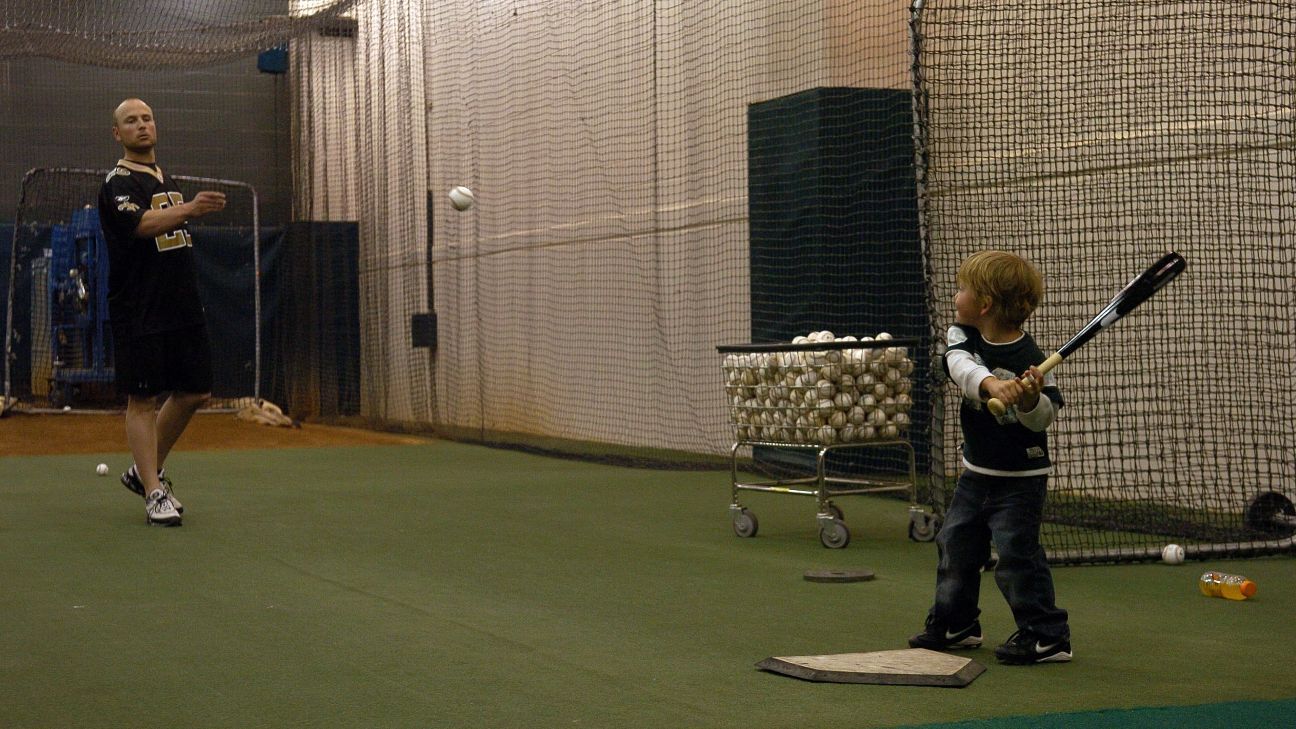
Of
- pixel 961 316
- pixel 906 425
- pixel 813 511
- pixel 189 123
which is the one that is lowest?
pixel 813 511

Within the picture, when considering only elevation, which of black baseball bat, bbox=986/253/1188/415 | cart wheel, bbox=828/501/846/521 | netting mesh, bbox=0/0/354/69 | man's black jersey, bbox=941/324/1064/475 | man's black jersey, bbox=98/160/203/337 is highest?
netting mesh, bbox=0/0/354/69

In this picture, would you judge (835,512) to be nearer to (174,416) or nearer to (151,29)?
(174,416)

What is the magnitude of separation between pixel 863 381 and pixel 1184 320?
5.39 feet

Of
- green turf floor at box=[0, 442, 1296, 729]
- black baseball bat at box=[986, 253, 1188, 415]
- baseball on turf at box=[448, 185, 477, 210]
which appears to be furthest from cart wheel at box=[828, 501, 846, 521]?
baseball on turf at box=[448, 185, 477, 210]

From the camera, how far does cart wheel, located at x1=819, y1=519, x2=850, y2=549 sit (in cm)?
610

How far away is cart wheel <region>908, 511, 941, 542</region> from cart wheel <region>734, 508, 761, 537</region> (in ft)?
2.11

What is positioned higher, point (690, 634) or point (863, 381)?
point (863, 381)

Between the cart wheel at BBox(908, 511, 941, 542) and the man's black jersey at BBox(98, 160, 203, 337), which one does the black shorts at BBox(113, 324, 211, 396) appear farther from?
the cart wheel at BBox(908, 511, 941, 542)

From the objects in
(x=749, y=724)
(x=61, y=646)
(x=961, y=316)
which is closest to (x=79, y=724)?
(x=61, y=646)

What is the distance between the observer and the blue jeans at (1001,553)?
394 centimetres

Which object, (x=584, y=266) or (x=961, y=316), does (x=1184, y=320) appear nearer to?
(x=961, y=316)

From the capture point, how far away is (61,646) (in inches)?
162

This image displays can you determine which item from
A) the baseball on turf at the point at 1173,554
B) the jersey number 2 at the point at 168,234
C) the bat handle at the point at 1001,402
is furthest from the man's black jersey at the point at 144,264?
the bat handle at the point at 1001,402

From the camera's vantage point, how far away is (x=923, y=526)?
20.6 feet
